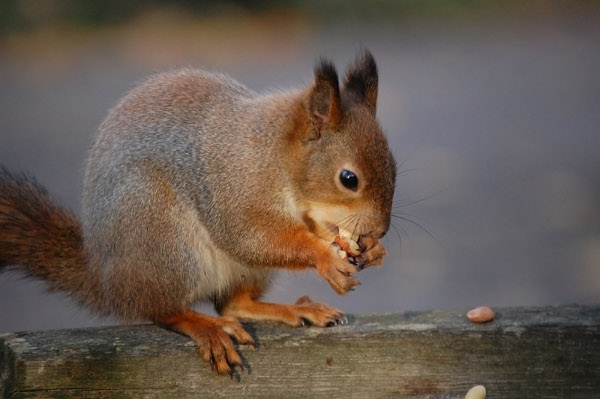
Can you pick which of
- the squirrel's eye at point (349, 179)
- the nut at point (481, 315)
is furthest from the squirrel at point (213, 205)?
the nut at point (481, 315)

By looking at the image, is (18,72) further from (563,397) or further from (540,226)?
(563,397)

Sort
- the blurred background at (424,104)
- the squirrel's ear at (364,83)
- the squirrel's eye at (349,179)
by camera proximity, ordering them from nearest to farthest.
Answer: the squirrel's eye at (349,179) → the squirrel's ear at (364,83) → the blurred background at (424,104)

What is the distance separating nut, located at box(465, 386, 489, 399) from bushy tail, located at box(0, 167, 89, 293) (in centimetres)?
91

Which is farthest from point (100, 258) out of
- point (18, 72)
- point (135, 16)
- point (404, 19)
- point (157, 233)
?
point (404, 19)

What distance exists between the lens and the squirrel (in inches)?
85.0

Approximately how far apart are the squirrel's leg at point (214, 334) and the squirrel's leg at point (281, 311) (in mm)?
117

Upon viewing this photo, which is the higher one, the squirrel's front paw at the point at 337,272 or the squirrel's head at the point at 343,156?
the squirrel's head at the point at 343,156

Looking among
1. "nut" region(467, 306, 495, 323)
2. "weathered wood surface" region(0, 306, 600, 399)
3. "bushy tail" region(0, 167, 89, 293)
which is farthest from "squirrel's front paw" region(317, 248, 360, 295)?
"bushy tail" region(0, 167, 89, 293)

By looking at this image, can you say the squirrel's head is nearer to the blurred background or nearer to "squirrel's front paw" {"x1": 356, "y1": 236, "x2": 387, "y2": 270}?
"squirrel's front paw" {"x1": 356, "y1": 236, "x2": 387, "y2": 270}

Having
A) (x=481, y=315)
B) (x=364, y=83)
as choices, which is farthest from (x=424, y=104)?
(x=481, y=315)

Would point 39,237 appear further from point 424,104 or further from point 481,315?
point 424,104

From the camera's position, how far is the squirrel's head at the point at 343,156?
212 centimetres

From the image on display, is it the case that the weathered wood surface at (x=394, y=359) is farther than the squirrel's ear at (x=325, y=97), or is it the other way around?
the squirrel's ear at (x=325, y=97)

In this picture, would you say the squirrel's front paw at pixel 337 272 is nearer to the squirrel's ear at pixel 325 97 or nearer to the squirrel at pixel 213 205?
the squirrel at pixel 213 205
